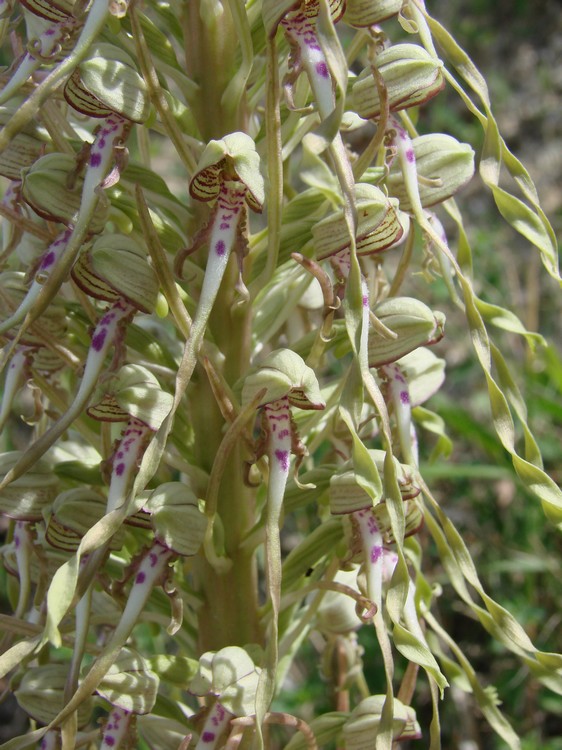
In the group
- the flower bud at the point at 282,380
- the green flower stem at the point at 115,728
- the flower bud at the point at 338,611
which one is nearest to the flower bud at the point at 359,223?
the flower bud at the point at 282,380

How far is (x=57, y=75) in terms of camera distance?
1341 mm

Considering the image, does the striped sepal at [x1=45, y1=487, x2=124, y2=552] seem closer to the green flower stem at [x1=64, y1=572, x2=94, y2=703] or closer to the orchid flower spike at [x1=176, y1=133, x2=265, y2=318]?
the green flower stem at [x1=64, y1=572, x2=94, y2=703]

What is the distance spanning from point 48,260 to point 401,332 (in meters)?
0.54

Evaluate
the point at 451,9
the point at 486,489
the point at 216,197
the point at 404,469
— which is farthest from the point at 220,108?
the point at 451,9

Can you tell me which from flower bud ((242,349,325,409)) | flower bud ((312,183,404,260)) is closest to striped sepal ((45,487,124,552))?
flower bud ((242,349,325,409))

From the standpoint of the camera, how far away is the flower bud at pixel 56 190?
1.46 metres

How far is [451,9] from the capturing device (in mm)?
5441

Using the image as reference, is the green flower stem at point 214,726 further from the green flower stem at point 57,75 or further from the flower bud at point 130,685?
the green flower stem at point 57,75

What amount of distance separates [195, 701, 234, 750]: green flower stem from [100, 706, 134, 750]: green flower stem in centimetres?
12

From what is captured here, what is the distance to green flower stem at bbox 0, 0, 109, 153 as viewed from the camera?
1.30 m

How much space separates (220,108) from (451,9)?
427 cm

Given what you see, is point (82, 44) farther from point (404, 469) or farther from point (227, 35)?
point (404, 469)

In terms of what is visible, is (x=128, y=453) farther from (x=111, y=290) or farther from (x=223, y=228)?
(x=223, y=228)

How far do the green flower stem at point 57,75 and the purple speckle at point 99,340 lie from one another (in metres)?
0.30
